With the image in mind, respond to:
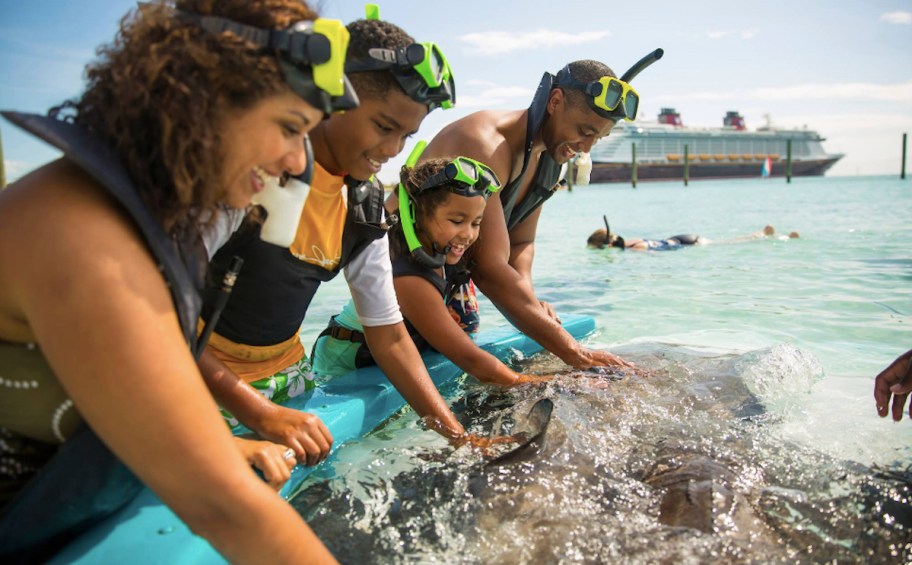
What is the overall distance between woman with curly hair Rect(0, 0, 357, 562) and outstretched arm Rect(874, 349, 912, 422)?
2.19 meters

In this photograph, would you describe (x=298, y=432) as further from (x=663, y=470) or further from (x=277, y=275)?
(x=663, y=470)

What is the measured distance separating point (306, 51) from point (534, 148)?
10.3 ft

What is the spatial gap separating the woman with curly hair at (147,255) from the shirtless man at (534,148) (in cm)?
245

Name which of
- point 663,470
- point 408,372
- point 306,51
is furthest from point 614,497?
point 306,51

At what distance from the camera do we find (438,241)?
11.1 ft

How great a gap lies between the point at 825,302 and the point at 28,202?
7.22 meters

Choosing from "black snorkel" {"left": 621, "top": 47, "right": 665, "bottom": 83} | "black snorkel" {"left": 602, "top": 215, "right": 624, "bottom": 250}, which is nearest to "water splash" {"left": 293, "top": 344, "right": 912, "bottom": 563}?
"black snorkel" {"left": 621, "top": 47, "right": 665, "bottom": 83}

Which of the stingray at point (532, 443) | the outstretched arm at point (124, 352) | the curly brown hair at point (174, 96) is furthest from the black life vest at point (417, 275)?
the outstretched arm at point (124, 352)

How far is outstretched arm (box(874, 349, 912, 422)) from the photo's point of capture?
7.82 feet

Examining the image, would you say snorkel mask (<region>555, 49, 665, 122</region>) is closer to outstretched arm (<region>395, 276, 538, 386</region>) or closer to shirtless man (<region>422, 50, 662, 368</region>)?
shirtless man (<region>422, 50, 662, 368</region>)

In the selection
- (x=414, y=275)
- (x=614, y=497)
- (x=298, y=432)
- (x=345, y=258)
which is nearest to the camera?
(x=298, y=432)

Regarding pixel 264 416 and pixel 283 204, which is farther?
pixel 264 416

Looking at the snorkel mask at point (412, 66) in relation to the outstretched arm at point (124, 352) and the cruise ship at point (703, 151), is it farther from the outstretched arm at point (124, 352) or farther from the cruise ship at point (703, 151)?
the cruise ship at point (703, 151)

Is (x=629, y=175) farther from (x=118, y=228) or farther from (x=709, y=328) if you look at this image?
(x=118, y=228)
